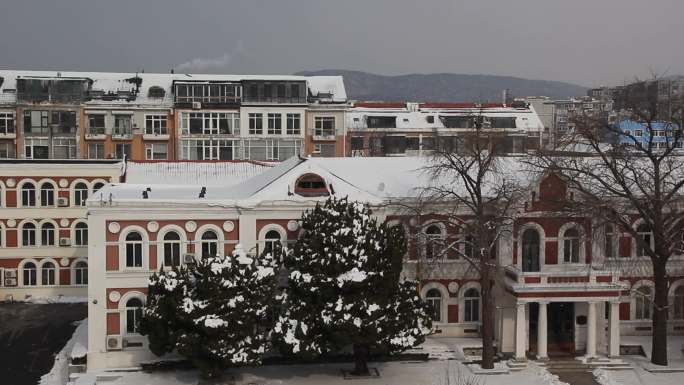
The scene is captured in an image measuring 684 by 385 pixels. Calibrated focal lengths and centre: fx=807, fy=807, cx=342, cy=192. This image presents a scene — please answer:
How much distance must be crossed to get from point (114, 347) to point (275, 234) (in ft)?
28.6

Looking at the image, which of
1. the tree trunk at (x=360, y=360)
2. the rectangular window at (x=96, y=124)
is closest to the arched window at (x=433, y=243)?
the tree trunk at (x=360, y=360)

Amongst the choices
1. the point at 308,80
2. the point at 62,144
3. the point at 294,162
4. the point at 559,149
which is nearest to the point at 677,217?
the point at 559,149

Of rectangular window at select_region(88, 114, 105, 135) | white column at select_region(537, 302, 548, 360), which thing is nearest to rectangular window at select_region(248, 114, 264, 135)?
rectangular window at select_region(88, 114, 105, 135)

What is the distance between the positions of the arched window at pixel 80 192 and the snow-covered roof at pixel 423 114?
3293 centimetres

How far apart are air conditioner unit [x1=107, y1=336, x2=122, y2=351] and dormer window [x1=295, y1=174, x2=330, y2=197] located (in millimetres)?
10370

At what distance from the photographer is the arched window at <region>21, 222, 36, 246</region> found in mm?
52844

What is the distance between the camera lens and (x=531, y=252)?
38.9 m

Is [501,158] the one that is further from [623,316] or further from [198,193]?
[198,193]

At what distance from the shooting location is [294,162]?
139ft

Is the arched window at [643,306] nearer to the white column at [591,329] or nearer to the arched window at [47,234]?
the white column at [591,329]

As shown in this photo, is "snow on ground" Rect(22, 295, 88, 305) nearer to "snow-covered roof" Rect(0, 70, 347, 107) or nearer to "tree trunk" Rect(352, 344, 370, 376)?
"snow-covered roof" Rect(0, 70, 347, 107)

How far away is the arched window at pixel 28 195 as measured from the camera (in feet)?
171

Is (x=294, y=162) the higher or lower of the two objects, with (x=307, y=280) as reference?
higher

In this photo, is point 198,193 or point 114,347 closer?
point 114,347
